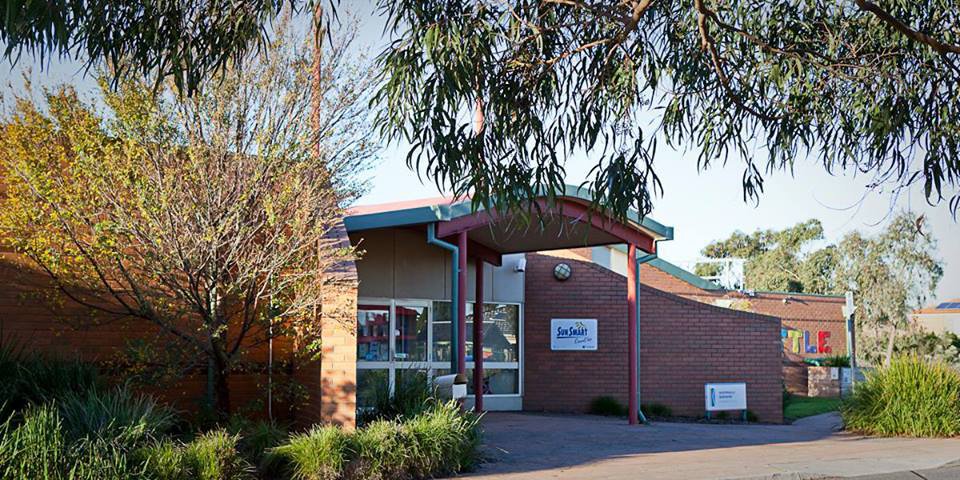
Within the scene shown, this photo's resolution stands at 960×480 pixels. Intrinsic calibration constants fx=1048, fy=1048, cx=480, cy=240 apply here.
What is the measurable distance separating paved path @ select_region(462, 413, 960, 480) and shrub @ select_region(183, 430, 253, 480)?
262 cm

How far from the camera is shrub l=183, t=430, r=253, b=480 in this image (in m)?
9.91

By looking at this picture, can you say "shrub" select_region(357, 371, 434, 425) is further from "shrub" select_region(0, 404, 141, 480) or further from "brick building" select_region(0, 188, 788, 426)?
"brick building" select_region(0, 188, 788, 426)

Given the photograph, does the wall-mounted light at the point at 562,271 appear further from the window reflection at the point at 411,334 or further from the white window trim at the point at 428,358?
the window reflection at the point at 411,334

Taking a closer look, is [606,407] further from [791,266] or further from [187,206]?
[791,266]

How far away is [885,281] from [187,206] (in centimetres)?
3362

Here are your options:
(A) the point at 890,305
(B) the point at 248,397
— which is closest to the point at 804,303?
(A) the point at 890,305

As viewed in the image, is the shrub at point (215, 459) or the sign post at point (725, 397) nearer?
the shrub at point (215, 459)

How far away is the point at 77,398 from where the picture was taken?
10242 millimetres

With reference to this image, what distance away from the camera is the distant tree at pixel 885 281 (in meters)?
38.7

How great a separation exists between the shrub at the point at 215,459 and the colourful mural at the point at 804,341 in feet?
106

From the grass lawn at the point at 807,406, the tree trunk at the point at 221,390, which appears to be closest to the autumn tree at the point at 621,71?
the tree trunk at the point at 221,390

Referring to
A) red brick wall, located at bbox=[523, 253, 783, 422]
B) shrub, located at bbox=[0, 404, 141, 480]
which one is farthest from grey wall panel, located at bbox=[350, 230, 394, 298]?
shrub, located at bbox=[0, 404, 141, 480]

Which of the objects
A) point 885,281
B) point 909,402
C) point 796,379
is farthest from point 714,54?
point 885,281

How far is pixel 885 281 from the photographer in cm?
3953
